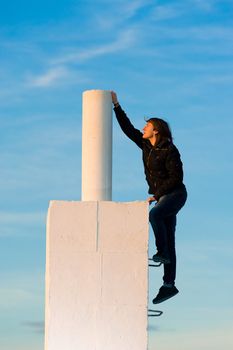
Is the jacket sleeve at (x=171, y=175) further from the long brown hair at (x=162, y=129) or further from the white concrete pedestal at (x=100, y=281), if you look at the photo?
the white concrete pedestal at (x=100, y=281)

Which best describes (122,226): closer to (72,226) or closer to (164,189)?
(72,226)

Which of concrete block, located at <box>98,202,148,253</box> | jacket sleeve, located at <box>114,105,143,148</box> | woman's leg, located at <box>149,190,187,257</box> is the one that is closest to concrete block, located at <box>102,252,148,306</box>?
concrete block, located at <box>98,202,148,253</box>

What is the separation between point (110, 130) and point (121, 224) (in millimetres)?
1222

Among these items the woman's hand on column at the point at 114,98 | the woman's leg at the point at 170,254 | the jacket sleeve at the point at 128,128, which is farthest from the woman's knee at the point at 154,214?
the woman's hand on column at the point at 114,98

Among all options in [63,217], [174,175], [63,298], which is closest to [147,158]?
[174,175]

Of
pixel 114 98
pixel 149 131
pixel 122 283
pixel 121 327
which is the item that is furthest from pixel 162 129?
pixel 121 327

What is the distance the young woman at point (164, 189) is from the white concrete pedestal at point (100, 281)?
341 millimetres

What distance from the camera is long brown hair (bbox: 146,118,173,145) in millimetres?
10203

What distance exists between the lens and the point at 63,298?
31.7 feet

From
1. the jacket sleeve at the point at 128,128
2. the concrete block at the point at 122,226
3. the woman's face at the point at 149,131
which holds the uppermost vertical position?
the jacket sleeve at the point at 128,128

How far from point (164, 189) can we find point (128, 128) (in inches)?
39.7

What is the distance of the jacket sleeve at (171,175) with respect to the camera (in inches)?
393

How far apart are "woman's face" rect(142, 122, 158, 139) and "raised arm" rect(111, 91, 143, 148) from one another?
8.6 inches

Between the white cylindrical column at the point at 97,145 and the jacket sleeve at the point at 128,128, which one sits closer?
the white cylindrical column at the point at 97,145
